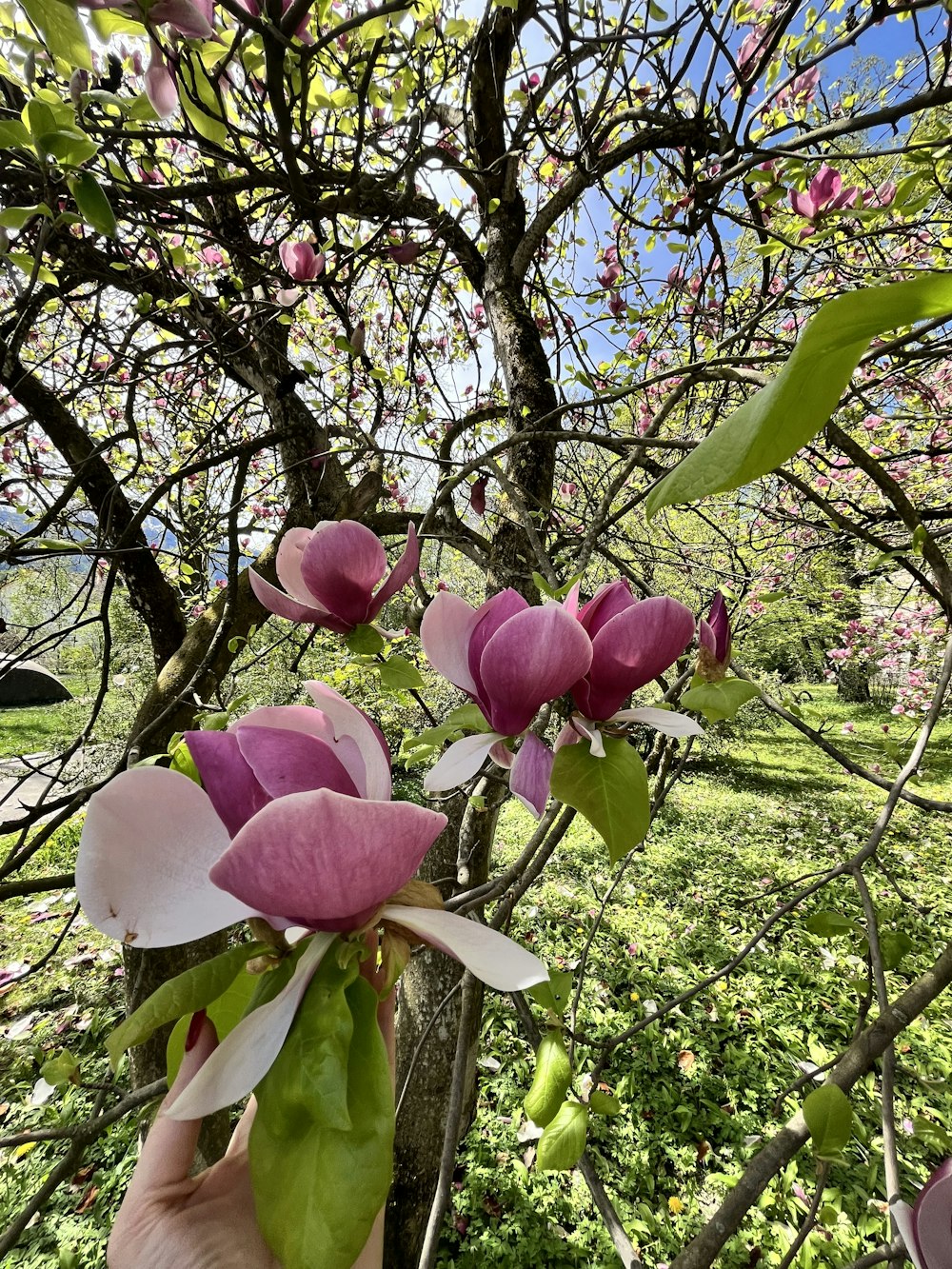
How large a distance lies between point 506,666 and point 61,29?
67 cm

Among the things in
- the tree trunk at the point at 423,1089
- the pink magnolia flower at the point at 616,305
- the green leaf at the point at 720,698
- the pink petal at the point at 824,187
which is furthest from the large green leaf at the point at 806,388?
the pink magnolia flower at the point at 616,305

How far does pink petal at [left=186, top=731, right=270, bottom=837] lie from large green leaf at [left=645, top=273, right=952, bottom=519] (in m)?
0.25

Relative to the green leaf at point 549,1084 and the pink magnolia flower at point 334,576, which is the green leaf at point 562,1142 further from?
the pink magnolia flower at point 334,576

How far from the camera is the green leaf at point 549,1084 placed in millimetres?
538

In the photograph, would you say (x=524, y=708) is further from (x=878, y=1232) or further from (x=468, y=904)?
(x=878, y=1232)

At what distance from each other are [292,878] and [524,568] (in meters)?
1.39

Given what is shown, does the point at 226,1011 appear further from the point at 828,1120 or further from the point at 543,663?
the point at 828,1120

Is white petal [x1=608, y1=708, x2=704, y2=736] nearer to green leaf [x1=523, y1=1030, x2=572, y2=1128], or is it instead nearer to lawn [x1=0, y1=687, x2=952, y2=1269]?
green leaf [x1=523, y1=1030, x2=572, y2=1128]

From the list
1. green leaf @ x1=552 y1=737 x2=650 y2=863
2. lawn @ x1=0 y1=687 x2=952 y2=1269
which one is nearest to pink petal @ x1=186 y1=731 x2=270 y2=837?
green leaf @ x1=552 y1=737 x2=650 y2=863

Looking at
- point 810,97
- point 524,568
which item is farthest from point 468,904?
point 810,97

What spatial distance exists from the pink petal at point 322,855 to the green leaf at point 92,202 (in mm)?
605

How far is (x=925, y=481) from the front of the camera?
3.58 m

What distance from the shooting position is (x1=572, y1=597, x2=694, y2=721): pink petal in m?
0.45

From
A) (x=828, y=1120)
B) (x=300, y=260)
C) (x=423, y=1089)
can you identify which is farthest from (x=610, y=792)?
(x=423, y=1089)
